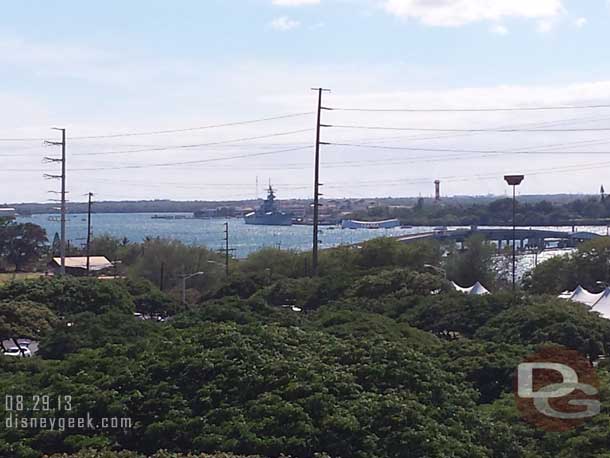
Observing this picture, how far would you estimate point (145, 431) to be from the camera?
1709cm

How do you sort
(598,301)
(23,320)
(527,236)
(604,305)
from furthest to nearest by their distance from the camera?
(527,236) → (598,301) → (604,305) → (23,320)

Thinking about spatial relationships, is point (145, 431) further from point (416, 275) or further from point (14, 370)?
point (416, 275)

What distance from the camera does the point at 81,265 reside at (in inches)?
2763

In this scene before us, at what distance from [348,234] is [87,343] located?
127 meters

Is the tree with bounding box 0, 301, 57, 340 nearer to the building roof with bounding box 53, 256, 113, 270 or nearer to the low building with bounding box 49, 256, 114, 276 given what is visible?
the low building with bounding box 49, 256, 114, 276

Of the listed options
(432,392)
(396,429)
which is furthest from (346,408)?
(432,392)

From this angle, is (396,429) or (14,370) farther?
(14,370)

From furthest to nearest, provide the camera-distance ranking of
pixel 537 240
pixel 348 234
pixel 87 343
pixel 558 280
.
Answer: pixel 348 234
pixel 537 240
pixel 558 280
pixel 87 343

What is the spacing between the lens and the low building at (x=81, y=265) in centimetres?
6731

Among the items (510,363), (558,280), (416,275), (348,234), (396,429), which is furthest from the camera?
(348,234)
